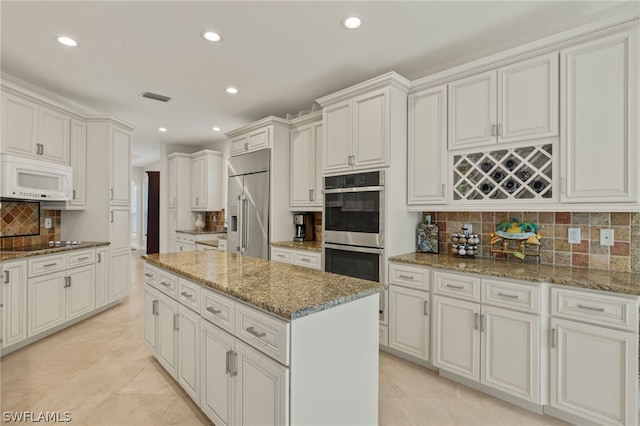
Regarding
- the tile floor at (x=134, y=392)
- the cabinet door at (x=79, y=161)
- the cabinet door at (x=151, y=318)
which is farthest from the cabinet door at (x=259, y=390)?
the cabinet door at (x=79, y=161)

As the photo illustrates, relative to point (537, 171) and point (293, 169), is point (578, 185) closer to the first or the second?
point (537, 171)

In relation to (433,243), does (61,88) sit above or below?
above

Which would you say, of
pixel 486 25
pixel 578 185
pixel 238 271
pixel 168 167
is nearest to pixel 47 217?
pixel 168 167

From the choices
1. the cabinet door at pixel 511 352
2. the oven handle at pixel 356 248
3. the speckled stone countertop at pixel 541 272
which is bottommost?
the cabinet door at pixel 511 352

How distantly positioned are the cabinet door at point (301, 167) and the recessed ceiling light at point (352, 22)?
1.59 meters

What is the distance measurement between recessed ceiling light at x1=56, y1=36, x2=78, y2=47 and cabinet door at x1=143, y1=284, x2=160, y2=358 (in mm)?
2075

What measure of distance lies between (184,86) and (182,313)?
2589 mm

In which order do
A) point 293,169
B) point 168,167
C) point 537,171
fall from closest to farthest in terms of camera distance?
point 537,171
point 293,169
point 168,167

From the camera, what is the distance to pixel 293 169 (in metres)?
4.09

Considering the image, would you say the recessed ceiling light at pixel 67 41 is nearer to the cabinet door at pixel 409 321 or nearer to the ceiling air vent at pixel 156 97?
the ceiling air vent at pixel 156 97

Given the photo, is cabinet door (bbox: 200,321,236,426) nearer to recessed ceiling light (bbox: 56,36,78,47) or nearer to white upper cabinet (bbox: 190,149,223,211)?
recessed ceiling light (bbox: 56,36,78,47)

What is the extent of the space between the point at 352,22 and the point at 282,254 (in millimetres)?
2530

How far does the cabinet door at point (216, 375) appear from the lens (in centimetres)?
163

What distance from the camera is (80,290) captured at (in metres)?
3.58
